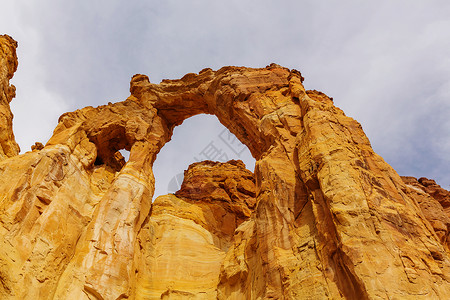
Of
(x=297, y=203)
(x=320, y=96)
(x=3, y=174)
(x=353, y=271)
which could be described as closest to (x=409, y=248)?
(x=353, y=271)

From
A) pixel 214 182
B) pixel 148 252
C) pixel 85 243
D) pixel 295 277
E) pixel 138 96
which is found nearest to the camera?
pixel 295 277

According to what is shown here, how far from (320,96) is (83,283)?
43.3 ft

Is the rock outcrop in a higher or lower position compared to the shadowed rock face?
higher

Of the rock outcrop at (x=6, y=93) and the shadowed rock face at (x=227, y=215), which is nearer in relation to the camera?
the shadowed rock face at (x=227, y=215)

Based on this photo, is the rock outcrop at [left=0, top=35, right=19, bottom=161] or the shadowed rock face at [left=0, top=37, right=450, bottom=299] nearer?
the shadowed rock face at [left=0, top=37, right=450, bottom=299]

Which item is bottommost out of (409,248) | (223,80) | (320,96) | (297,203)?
(409,248)

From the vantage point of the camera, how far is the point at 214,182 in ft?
82.6

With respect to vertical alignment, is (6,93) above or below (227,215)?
above

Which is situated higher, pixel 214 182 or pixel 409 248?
pixel 214 182

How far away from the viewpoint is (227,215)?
21.4 m

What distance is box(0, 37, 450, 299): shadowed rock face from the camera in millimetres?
8945

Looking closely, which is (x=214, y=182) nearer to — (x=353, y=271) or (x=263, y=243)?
(x=263, y=243)

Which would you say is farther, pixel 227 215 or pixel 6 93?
pixel 227 215

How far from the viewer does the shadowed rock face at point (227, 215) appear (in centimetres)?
895
